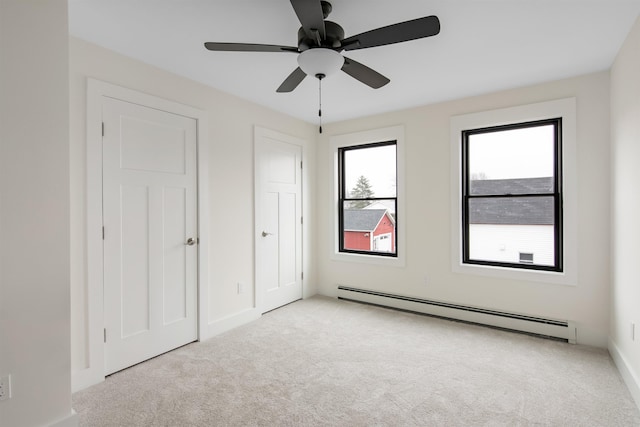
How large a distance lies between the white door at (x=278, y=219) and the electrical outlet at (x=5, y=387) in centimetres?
226

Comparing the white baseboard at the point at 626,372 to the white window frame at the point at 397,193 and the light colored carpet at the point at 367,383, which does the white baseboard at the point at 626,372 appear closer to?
the light colored carpet at the point at 367,383

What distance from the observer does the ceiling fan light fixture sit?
6.24 feet

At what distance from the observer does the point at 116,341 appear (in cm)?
252

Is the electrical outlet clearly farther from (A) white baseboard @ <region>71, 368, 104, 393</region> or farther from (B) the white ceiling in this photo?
(B) the white ceiling

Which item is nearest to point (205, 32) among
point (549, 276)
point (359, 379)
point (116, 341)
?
point (116, 341)

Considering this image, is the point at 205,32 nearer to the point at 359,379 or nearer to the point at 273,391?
the point at 273,391

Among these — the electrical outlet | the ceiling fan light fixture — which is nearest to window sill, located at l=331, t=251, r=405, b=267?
the ceiling fan light fixture

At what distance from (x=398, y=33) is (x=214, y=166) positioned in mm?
2220

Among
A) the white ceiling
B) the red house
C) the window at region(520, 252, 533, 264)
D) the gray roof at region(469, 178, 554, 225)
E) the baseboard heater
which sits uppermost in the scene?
the white ceiling

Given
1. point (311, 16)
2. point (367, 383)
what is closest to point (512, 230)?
point (367, 383)

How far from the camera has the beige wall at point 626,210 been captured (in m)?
2.15

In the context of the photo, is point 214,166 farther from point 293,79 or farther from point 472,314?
point 472,314

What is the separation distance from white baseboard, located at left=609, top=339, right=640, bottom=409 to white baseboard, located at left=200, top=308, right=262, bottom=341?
3.22 m

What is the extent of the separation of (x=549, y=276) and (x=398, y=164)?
197 centimetres
